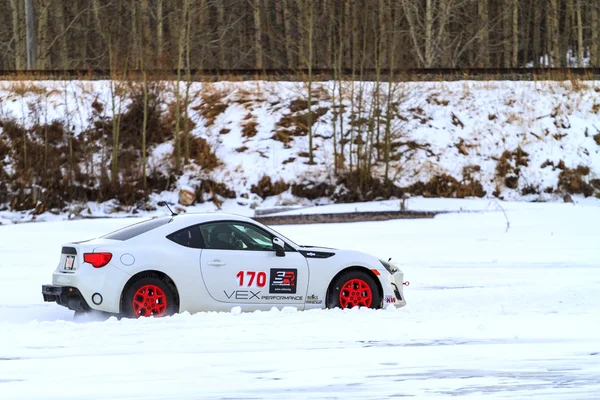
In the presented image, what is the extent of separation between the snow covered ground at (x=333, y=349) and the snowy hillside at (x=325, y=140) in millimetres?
13599

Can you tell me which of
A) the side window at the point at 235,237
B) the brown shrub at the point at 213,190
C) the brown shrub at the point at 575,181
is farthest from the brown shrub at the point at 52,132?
the side window at the point at 235,237

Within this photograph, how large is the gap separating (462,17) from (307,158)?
2974 cm

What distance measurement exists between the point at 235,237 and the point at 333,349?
2518mm

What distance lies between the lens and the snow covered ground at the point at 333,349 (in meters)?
Result: 6.30

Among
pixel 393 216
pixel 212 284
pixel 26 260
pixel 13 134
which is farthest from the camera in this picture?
pixel 13 134

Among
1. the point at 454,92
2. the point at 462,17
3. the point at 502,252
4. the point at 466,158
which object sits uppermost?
the point at 462,17

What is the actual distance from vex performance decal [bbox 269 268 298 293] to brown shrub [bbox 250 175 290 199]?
669 inches

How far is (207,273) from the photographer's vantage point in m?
9.36

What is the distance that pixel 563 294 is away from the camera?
1143 centimetres

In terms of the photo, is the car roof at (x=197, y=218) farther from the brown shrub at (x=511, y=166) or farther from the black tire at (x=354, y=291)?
the brown shrub at (x=511, y=166)

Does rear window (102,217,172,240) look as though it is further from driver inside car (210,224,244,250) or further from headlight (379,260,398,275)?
headlight (379,260,398,275)

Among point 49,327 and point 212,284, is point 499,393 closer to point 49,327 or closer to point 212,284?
point 212,284

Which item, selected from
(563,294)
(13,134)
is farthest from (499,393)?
(13,134)

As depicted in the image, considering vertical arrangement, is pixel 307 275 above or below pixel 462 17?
below
